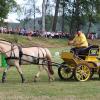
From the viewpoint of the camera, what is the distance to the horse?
16.5 metres

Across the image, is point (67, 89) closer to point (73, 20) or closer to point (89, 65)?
point (89, 65)

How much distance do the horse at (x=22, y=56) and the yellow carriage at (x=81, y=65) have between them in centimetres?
81

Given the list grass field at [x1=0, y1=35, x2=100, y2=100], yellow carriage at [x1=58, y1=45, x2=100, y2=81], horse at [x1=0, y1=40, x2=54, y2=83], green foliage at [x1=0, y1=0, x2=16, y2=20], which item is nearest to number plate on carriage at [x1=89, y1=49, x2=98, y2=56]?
yellow carriage at [x1=58, y1=45, x2=100, y2=81]

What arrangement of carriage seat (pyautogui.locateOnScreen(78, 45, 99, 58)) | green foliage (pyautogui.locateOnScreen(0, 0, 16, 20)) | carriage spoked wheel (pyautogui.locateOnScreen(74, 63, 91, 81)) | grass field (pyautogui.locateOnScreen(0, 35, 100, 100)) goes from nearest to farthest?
grass field (pyautogui.locateOnScreen(0, 35, 100, 100)) → carriage spoked wheel (pyautogui.locateOnScreen(74, 63, 91, 81)) → carriage seat (pyautogui.locateOnScreen(78, 45, 99, 58)) → green foliage (pyautogui.locateOnScreen(0, 0, 16, 20))

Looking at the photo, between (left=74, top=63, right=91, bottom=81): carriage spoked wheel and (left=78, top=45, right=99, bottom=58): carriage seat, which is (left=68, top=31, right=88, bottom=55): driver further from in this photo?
(left=74, top=63, right=91, bottom=81): carriage spoked wheel

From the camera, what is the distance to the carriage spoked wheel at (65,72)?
18.0 metres

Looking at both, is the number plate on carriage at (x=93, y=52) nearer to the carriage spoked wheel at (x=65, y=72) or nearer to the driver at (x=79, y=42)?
the driver at (x=79, y=42)

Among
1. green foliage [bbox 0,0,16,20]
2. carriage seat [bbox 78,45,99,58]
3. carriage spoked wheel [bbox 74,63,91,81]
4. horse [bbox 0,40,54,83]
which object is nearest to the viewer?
horse [bbox 0,40,54,83]

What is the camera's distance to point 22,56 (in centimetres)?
1672

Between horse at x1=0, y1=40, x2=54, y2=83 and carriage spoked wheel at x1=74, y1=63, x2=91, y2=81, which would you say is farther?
carriage spoked wheel at x1=74, y1=63, x2=91, y2=81

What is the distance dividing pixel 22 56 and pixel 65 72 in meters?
2.39

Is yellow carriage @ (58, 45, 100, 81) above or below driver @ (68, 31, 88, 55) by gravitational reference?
below

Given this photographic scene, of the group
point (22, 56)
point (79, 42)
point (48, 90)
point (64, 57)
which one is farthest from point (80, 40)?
point (48, 90)

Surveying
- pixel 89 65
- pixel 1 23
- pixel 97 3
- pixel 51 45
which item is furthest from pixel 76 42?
pixel 97 3
